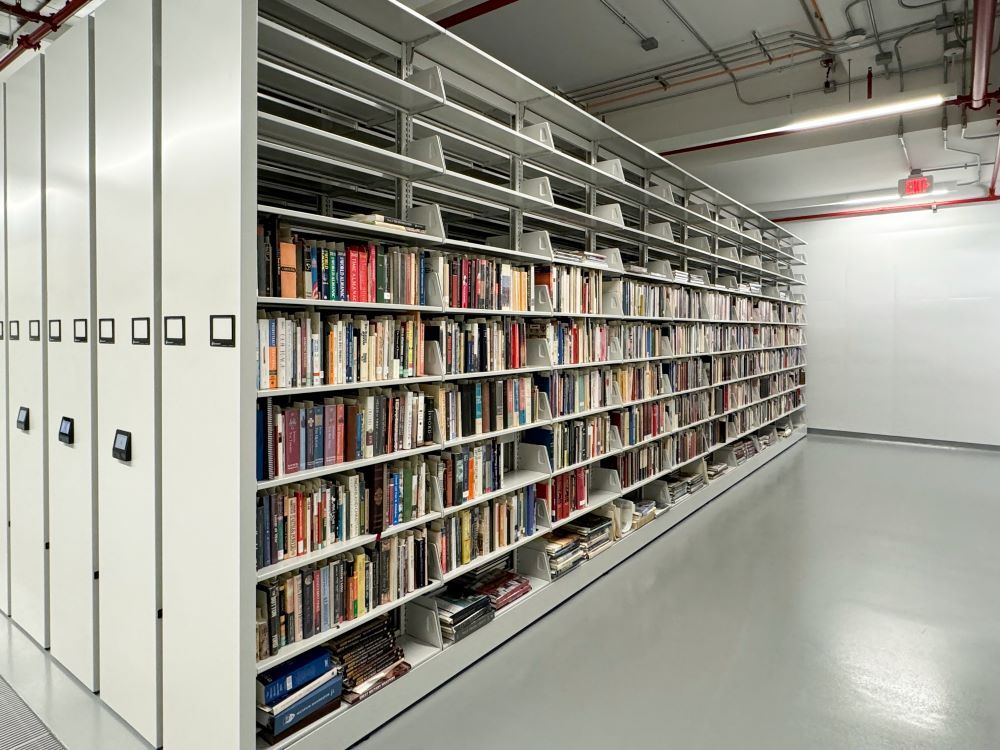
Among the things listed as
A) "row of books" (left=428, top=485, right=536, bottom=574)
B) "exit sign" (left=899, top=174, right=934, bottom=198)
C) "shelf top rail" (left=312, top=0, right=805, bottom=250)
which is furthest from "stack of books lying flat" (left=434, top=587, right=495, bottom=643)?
"exit sign" (left=899, top=174, right=934, bottom=198)

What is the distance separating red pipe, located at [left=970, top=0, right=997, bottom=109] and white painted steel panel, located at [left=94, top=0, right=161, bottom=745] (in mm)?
3928

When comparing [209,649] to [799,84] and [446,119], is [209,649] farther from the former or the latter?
[799,84]

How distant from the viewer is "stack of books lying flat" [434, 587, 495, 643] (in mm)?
2816

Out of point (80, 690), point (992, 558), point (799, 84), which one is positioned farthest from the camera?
point (799, 84)

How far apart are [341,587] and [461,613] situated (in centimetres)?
73

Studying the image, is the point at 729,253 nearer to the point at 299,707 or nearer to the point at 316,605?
the point at 316,605

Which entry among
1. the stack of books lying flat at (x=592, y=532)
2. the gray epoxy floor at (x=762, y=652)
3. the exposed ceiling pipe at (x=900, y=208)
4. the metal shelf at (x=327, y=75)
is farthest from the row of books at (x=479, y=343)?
the exposed ceiling pipe at (x=900, y=208)

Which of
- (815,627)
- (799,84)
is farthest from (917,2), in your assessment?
(815,627)

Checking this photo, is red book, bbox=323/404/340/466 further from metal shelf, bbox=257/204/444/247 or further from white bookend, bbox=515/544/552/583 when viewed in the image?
white bookend, bbox=515/544/552/583

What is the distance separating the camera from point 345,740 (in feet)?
7.48

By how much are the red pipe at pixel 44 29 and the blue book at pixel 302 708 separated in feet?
12.0

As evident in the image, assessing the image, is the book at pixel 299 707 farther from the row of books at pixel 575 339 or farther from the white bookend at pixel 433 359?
the row of books at pixel 575 339

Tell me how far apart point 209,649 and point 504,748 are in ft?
3.72

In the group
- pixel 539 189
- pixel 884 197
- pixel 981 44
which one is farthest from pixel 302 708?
pixel 884 197
